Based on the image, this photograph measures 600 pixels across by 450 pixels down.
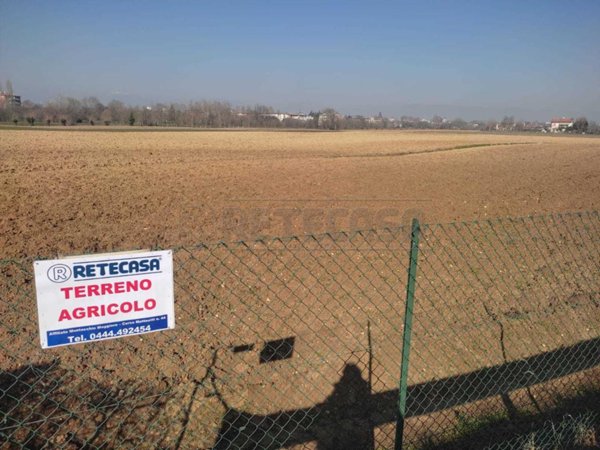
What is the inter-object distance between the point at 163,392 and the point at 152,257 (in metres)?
2.39

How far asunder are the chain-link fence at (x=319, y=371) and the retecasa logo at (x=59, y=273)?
0.61 metres

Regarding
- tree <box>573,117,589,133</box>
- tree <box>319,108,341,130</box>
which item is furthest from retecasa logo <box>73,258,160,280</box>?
tree <box>573,117,589,133</box>

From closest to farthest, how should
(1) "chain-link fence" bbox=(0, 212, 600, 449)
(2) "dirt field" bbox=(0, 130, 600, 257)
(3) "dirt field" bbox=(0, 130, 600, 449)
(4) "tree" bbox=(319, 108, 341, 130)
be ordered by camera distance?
(1) "chain-link fence" bbox=(0, 212, 600, 449) → (3) "dirt field" bbox=(0, 130, 600, 449) → (2) "dirt field" bbox=(0, 130, 600, 257) → (4) "tree" bbox=(319, 108, 341, 130)

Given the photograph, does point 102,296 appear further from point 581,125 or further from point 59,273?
point 581,125

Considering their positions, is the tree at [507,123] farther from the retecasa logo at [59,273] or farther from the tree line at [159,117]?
the retecasa logo at [59,273]

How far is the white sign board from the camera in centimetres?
202

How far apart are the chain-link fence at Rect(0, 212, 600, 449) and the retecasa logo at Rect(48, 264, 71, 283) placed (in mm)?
611

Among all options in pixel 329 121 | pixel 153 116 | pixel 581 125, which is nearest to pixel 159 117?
pixel 153 116

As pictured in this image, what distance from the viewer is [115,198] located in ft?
42.8

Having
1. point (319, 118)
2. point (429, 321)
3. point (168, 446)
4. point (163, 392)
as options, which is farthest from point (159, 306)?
point (319, 118)

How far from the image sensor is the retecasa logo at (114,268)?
2.05 meters

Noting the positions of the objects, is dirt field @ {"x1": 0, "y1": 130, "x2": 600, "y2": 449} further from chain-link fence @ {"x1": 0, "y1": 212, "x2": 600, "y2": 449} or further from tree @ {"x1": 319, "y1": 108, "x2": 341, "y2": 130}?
tree @ {"x1": 319, "y1": 108, "x2": 341, "y2": 130}

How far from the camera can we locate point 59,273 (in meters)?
2.02

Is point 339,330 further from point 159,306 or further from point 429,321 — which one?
point 159,306
